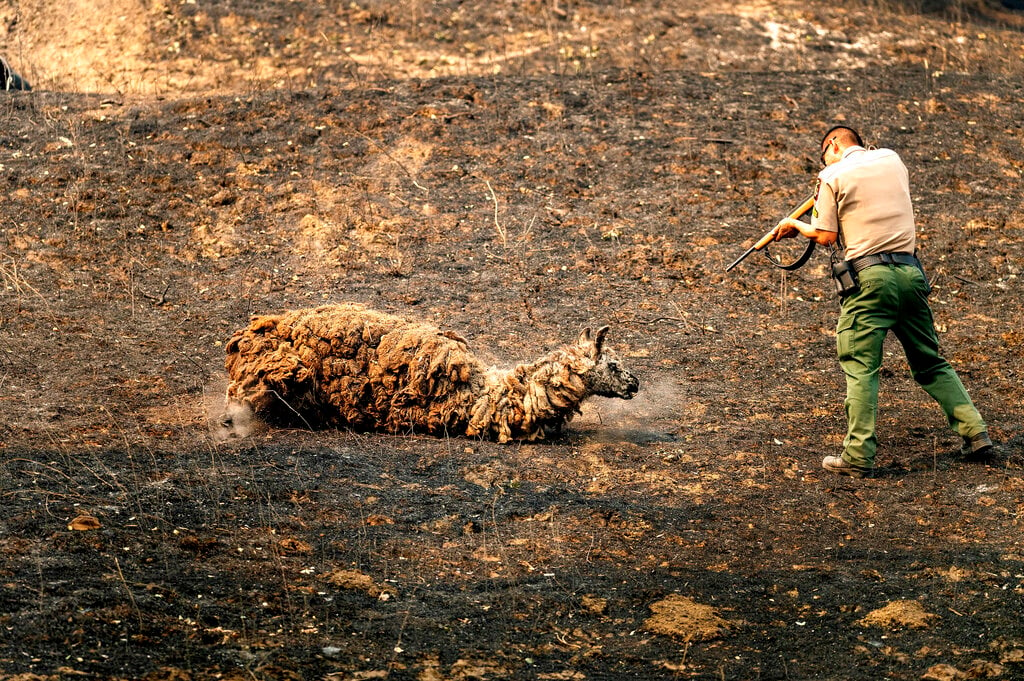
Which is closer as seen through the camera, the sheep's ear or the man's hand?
the man's hand

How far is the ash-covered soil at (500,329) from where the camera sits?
18.3 feet

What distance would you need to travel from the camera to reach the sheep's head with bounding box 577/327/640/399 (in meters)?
8.47

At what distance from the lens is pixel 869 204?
7.87 metres

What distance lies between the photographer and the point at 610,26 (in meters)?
18.5

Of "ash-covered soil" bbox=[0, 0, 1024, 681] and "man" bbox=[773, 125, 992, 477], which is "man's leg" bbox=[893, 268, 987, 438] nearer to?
"man" bbox=[773, 125, 992, 477]

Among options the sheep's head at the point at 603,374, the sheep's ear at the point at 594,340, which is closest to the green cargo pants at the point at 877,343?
the sheep's head at the point at 603,374

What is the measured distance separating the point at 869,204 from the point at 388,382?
12.7 feet

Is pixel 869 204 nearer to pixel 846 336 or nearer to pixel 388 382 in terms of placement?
pixel 846 336

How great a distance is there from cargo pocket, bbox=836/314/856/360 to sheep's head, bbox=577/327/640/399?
163 cm

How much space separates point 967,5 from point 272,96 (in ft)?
52.0

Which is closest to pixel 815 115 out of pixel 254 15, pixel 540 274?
pixel 540 274

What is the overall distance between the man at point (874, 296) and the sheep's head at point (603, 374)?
1.64 m

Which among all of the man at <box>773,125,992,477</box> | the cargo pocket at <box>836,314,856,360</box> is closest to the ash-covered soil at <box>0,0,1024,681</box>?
the man at <box>773,125,992,477</box>

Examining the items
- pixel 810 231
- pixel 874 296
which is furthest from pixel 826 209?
pixel 874 296
